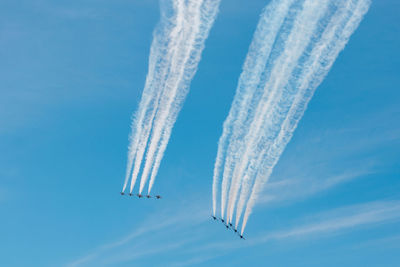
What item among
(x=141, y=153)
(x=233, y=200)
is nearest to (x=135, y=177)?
(x=141, y=153)

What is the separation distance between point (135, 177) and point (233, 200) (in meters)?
7.77

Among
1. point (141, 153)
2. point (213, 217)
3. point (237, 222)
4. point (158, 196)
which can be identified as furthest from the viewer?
point (158, 196)

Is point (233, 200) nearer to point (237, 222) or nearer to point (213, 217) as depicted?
point (237, 222)

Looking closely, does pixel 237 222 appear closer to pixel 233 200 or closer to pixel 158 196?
pixel 233 200

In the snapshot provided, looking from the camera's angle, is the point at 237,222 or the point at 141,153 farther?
the point at 237,222

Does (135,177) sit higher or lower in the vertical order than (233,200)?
higher

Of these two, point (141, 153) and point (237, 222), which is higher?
point (141, 153)

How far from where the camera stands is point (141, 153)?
34.4 meters

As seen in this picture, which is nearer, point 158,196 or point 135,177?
point 135,177

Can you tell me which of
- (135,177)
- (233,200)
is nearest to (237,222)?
(233,200)

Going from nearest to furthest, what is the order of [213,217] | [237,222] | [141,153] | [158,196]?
1. [141,153]
2. [237,222]
3. [213,217]
4. [158,196]

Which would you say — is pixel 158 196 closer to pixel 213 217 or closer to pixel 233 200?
pixel 213 217

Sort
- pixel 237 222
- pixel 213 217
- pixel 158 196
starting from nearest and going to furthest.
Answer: pixel 237 222
pixel 213 217
pixel 158 196

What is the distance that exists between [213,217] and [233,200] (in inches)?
273
